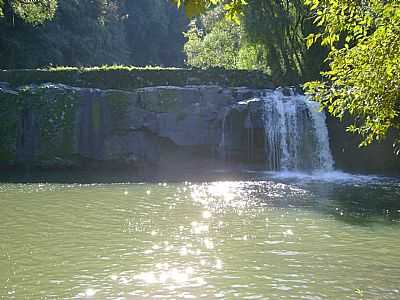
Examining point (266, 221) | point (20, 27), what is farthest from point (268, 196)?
point (20, 27)

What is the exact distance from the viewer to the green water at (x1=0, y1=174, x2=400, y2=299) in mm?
6562

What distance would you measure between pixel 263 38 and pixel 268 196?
46.3 ft

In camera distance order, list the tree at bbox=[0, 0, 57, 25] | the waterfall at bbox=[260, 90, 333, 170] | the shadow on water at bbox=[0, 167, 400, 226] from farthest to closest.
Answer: the waterfall at bbox=[260, 90, 333, 170] < the tree at bbox=[0, 0, 57, 25] < the shadow on water at bbox=[0, 167, 400, 226]

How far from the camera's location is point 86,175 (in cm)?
1828

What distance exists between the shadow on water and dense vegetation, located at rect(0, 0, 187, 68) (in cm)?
532

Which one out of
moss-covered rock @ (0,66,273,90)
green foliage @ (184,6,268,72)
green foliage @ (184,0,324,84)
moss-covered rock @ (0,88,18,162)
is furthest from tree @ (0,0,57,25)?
green foliage @ (184,6,268,72)

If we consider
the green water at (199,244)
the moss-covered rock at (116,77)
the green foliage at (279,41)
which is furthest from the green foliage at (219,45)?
the green water at (199,244)

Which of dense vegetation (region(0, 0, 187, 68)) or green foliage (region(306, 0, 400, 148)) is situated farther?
dense vegetation (region(0, 0, 187, 68))

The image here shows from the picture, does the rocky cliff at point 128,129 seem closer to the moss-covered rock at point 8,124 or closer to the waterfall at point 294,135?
the moss-covered rock at point 8,124

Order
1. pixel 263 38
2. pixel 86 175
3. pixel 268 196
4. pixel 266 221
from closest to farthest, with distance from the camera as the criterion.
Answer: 1. pixel 266 221
2. pixel 268 196
3. pixel 86 175
4. pixel 263 38

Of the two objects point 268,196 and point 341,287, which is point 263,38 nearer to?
point 268,196

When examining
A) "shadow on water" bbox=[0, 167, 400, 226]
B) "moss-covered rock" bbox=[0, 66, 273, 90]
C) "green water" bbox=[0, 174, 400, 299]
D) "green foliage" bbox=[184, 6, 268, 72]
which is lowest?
"green water" bbox=[0, 174, 400, 299]

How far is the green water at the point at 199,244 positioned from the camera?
656cm

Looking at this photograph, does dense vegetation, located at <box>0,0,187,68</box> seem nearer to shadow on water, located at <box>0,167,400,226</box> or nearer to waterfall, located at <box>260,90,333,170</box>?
shadow on water, located at <box>0,167,400,226</box>
